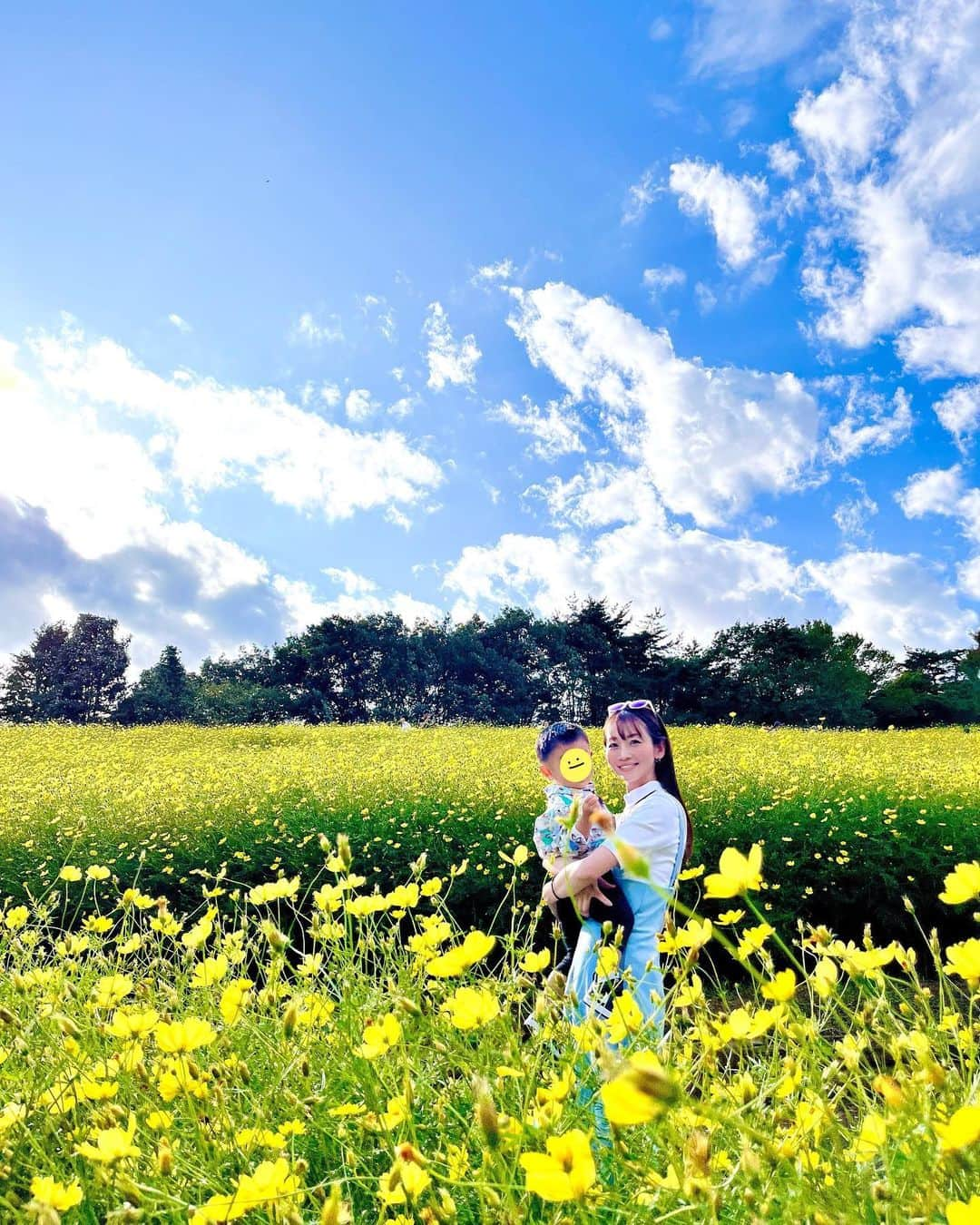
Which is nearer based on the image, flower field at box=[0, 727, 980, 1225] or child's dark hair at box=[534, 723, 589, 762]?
flower field at box=[0, 727, 980, 1225]

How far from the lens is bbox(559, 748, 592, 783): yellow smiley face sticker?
2.36 m

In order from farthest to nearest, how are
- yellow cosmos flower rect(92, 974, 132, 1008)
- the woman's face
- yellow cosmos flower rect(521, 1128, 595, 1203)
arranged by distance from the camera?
the woman's face, yellow cosmos flower rect(92, 974, 132, 1008), yellow cosmos flower rect(521, 1128, 595, 1203)

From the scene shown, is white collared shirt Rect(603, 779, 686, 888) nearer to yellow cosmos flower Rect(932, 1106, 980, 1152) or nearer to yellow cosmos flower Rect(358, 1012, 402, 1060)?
yellow cosmos flower Rect(358, 1012, 402, 1060)

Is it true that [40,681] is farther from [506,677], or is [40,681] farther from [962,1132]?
[962,1132]

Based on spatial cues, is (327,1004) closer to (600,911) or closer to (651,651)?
(600,911)

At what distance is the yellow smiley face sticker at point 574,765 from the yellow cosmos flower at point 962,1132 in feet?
5.57

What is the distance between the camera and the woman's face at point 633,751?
2.25 m

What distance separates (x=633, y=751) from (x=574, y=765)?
21cm

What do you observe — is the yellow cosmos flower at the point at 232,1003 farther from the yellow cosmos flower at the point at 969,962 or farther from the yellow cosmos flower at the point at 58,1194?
the yellow cosmos flower at the point at 969,962

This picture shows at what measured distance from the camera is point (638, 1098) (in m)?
0.56

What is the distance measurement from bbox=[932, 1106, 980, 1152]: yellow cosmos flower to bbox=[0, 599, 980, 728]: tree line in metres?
22.5

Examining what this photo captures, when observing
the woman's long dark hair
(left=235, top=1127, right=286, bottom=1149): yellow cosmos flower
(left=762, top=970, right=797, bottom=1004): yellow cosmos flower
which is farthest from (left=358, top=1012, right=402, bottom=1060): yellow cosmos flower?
the woman's long dark hair

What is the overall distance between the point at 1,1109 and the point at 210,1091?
1.10 ft

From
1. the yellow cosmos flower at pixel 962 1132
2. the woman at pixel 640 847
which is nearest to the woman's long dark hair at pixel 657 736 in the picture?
the woman at pixel 640 847
